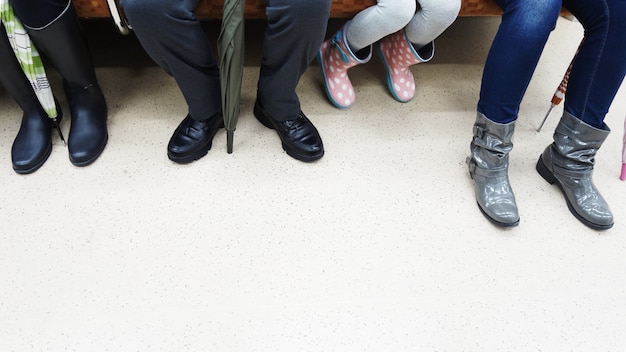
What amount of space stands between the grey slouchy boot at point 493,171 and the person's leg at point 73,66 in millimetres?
1067

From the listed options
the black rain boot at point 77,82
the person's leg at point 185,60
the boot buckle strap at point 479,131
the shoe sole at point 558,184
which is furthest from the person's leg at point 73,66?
the shoe sole at point 558,184

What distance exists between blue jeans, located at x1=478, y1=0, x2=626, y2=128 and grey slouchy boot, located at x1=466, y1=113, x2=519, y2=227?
0.11 ft

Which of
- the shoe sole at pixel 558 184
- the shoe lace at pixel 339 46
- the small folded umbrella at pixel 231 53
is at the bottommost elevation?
the shoe sole at pixel 558 184

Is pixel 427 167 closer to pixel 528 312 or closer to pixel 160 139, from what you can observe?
pixel 528 312

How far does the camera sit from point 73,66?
1.26m

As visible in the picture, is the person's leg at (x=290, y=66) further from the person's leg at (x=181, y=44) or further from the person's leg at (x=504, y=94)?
the person's leg at (x=504, y=94)

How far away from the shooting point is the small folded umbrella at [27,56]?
44.7 inches

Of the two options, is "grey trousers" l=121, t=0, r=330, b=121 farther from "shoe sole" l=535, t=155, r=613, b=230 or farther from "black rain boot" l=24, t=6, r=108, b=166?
"shoe sole" l=535, t=155, r=613, b=230

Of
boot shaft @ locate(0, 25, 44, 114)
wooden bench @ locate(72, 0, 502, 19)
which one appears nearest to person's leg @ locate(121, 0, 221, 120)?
wooden bench @ locate(72, 0, 502, 19)

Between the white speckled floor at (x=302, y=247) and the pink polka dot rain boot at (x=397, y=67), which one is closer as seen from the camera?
the white speckled floor at (x=302, y=247)

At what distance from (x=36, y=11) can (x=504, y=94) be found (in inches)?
46.0

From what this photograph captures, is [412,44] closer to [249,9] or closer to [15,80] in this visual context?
[249,9]

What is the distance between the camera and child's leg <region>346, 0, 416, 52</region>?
1253mm

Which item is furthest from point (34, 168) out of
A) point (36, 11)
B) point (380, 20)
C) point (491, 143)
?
point (491, 143)
